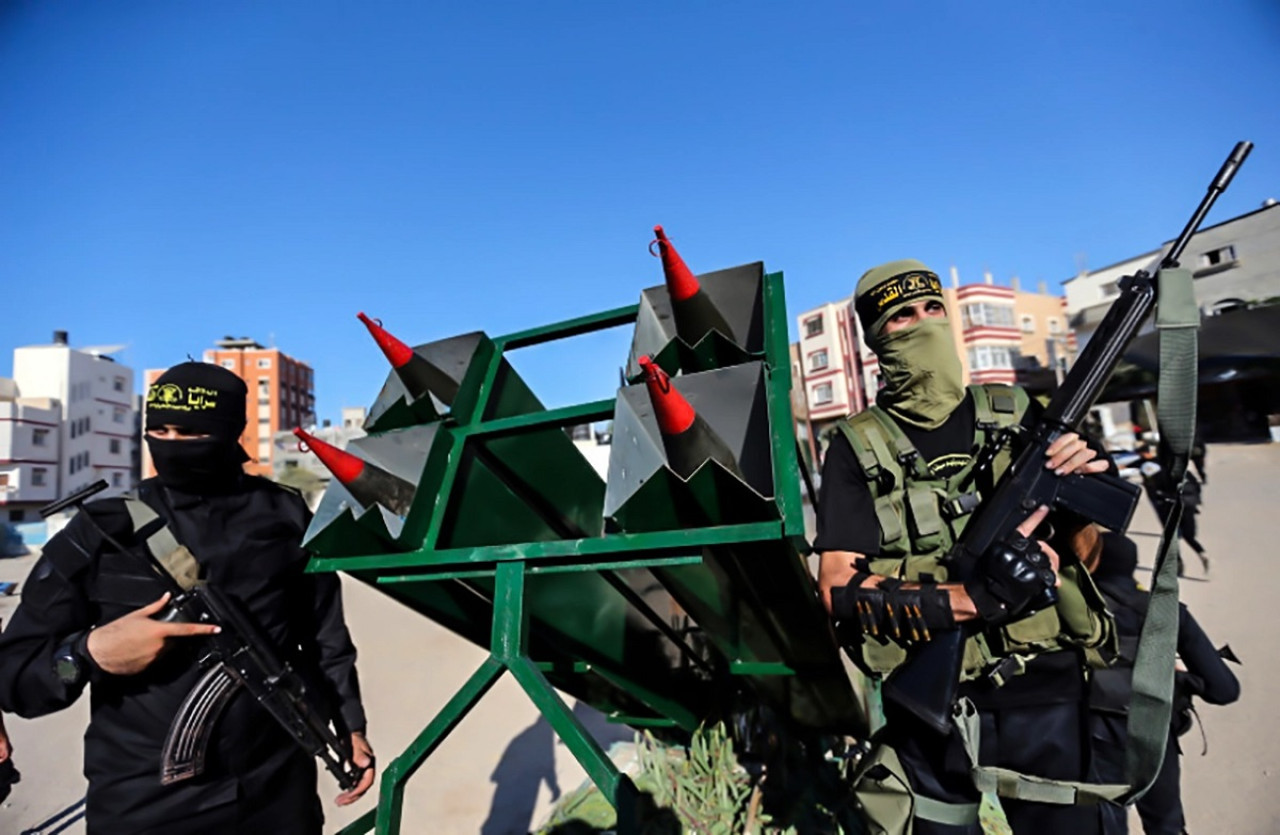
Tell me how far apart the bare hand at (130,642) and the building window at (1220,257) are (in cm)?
3507

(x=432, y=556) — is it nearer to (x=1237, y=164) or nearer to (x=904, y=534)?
(x=904, y=534)

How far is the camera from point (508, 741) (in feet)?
19.3

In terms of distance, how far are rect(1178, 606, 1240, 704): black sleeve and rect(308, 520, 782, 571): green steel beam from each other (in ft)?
8.13

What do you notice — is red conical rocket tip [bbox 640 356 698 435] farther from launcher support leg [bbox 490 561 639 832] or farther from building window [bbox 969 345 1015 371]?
building window [bbox 969 345 1015 371]

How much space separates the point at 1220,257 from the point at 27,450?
61113 millimetres

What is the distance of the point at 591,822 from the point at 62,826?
155 inches

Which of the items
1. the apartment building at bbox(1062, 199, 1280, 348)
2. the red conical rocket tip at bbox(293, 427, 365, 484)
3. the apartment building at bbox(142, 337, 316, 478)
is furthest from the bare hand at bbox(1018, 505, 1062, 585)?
the apartment building at bbox(142, 337, 316, 478)

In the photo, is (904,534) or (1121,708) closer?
(904,534)

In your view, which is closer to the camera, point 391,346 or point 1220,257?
point 391,346

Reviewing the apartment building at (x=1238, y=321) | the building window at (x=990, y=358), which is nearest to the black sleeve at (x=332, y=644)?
the apartment building at (x=1238, y=321)

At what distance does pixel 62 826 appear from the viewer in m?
4.77

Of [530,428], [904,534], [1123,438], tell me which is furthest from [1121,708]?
[1123,438]

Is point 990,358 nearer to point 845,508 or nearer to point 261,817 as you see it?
point 845,508

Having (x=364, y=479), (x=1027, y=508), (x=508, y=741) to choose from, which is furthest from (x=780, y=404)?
(x=508, y=741)
